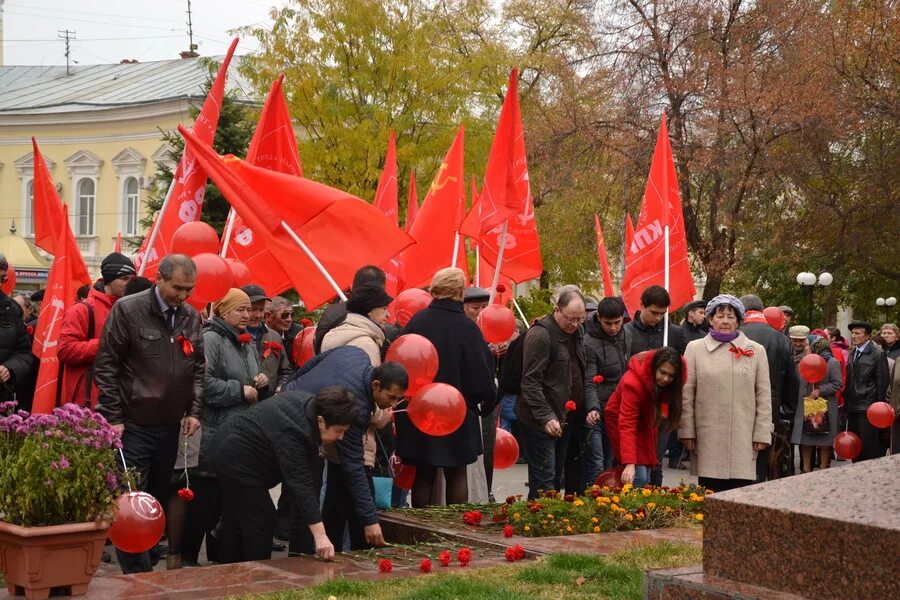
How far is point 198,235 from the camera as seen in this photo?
36.2ft

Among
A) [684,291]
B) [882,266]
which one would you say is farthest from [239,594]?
[882,266]

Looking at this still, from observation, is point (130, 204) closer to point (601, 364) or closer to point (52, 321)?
point (52, 321)

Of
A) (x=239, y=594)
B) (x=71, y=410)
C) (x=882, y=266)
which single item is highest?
(x=882, y=266)

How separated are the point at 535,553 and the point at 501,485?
727 cm

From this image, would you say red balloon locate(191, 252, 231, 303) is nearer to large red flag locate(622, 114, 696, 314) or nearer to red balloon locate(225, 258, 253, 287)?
red balloon locate(225, 258, 253, 287)

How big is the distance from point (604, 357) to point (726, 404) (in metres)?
1.91

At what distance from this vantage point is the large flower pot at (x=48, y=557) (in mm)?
6262

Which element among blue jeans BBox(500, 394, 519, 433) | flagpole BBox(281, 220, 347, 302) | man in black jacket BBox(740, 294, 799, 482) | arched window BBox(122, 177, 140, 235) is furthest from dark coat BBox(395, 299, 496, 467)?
arched window BBox(122, 177, 140, 235)

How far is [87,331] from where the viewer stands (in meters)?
9.06

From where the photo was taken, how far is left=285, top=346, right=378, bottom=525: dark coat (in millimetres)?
7441

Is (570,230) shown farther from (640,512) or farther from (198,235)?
(640,512)

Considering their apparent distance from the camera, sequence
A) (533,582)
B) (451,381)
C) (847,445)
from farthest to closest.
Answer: (847,445) < (451,381) < (533,582)

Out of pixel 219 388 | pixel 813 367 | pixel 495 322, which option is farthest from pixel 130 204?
pixel 219 388

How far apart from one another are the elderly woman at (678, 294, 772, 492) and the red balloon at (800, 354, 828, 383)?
22.8 ft
